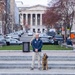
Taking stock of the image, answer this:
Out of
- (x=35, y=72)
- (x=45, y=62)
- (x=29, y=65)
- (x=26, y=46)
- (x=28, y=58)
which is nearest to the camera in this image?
(x=35, y=72)

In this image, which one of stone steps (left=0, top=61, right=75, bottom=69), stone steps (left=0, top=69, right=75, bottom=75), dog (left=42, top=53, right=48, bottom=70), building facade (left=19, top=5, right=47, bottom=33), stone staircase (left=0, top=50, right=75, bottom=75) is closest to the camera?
stone steps (left=0, top=69, right=75, bottom=75)

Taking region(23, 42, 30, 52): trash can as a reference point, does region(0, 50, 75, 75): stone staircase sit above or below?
below

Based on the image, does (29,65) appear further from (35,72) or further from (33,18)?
(33,18)

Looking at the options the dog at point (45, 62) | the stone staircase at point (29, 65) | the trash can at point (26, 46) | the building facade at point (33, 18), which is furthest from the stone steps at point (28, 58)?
the building facade at point (33, 18)

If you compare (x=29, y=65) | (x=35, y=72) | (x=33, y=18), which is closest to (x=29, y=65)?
(x=29, y=65)

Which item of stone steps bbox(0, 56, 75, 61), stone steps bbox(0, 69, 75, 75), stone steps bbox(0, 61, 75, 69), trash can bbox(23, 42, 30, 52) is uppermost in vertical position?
trash can bbox(23, 42, 30, 52)

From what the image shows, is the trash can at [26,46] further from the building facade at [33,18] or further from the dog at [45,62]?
the building facade at [33,18]

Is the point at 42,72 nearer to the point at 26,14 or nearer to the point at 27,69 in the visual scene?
the point at 27,69

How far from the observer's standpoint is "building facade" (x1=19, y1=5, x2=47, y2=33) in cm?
18560

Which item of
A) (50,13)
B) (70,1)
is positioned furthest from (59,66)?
(50,13)

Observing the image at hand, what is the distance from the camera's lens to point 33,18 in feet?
627

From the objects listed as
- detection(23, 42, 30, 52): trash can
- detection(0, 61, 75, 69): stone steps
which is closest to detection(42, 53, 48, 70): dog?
detection(0, 61, 75, 69): stone steps

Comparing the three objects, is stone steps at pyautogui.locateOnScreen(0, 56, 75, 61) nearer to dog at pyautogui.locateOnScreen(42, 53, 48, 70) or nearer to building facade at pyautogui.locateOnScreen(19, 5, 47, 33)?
dog at pyautogui.locateOnScreen(42, 53, 48, 70)

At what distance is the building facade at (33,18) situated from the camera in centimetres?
18560
